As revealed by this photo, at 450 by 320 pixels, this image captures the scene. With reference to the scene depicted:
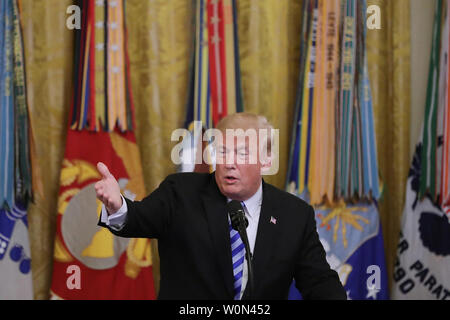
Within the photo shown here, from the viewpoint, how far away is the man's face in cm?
178

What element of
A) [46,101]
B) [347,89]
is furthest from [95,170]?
[347,89]

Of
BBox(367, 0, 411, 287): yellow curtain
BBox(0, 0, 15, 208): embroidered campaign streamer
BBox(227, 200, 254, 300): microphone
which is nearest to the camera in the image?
BBox(227, 200, 254, 300): microphone

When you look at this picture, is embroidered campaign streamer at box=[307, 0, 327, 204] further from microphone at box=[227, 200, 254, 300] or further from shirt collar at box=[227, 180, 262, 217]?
microphone at box=[227, 200, 254, 300]

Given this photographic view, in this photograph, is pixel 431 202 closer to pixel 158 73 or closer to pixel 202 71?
pixel 202 71

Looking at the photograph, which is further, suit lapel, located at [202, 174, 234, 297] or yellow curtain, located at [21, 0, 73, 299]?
yellow curtain, located at [21, 0, 73, 299]

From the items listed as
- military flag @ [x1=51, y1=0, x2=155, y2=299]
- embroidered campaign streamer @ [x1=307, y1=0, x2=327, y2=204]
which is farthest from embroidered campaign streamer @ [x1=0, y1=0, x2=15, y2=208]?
embroidered campaign streamer @ [x1=307, y1=0, x2=327, y2=204]

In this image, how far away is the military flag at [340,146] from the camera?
9.86ft

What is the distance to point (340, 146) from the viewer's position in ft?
9.87

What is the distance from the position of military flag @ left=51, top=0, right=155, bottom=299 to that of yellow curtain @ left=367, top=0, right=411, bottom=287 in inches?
57.2

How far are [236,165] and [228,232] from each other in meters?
0.23

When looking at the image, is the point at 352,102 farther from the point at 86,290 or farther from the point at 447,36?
the point at 86,290

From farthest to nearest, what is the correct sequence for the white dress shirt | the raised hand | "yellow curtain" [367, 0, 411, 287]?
"yellow curtain" [367, 0, 411, 287], the white dress shirt, the raised hand

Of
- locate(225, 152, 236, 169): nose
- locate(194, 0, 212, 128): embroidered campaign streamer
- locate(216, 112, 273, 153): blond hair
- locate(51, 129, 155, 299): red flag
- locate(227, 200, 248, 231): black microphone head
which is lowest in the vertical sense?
locate(51, 129, 155, 299): red flag
